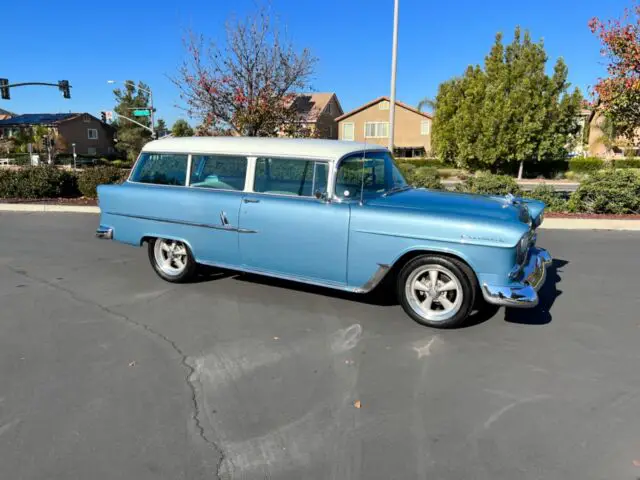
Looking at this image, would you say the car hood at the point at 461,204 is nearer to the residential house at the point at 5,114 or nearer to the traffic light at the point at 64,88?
the traffic light at the point at 64,88

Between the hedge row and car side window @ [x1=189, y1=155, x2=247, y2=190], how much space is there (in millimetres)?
10021

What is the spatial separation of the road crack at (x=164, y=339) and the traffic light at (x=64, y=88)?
2688 centimetres

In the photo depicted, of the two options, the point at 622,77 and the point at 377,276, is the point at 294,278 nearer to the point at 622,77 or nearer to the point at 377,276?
the point at 377,276

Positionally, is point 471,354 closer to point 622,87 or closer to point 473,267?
point 473,267

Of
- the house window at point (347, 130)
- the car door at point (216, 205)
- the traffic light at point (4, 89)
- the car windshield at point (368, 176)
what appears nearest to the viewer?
the car windshield at point (368, 176)

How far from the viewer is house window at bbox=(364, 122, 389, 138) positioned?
47.9 m

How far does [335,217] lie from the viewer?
464cm

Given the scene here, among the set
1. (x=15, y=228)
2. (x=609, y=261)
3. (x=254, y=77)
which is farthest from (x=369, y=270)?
(x=254, y=77)

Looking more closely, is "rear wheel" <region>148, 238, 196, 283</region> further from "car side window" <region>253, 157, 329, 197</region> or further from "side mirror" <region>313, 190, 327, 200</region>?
"side mirror" <region>313, 190, 327, 200</region>

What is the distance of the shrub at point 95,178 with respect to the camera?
47.7 feet

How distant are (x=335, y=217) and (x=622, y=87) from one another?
9534mm

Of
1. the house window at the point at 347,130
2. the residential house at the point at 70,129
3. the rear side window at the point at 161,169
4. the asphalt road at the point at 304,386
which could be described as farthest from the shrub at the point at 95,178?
the residential house at the point at 70,129

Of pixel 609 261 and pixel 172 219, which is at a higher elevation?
pixel 172 219

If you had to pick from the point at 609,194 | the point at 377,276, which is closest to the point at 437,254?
the point at 377,276
